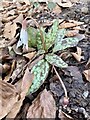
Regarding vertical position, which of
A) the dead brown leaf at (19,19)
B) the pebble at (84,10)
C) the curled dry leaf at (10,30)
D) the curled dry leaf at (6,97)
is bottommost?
the curled dry leaf at (6,97)

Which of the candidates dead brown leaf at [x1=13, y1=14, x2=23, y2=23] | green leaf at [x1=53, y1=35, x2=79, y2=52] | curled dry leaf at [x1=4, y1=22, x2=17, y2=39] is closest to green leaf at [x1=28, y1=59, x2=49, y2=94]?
green leaf at [x1=53, y1=35, x2=79, y2=52]

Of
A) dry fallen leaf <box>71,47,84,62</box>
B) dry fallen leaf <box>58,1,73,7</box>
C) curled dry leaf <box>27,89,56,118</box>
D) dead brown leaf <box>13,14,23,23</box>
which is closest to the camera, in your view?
curled dry leaf <box>27,89,56,118</box>

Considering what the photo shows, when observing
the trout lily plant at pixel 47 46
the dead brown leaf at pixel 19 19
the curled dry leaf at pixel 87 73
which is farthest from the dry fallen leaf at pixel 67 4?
the curled dry leaf at pixel 87 73

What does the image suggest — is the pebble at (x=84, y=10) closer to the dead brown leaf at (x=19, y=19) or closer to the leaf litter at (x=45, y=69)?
the leaf litter at (x=45, y=69)

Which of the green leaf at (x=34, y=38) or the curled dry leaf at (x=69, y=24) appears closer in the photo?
the green leaf at (x=34, y=38)

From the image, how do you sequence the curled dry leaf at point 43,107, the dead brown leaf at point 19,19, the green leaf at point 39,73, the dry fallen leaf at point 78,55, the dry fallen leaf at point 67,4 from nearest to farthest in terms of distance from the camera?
the curled dry leaf at point 43,107 → the green leaf at point 39,73 → the dry fallen leaf at point 78,55 → the dead brown leaf at point 19,19 → the dry fallen leaf at point 67,4

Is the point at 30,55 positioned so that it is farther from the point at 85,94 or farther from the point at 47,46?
the point at 85,94

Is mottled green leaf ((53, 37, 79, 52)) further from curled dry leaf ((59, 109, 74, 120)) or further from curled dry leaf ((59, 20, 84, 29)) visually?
curled dry leaf ((59, 109, 74, 120))

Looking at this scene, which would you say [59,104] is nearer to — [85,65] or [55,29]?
[85,65]

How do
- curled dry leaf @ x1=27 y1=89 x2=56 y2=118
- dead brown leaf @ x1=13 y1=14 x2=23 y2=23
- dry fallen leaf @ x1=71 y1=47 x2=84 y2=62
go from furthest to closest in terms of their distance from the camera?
dead brown leaf @ x1=13 y1=14 x2=23 y2=23, dry fallen leaf @ x1=71 y1=47 x2=84 y2=62, curled dry leaf @ x1=27 y1=89 x2=56 y2=118
